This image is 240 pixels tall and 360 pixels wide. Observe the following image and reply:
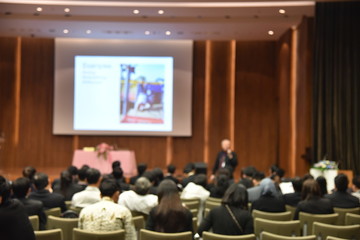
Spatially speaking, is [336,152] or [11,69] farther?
[11,69]

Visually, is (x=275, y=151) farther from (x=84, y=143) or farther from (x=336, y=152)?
(x=84, y=143)

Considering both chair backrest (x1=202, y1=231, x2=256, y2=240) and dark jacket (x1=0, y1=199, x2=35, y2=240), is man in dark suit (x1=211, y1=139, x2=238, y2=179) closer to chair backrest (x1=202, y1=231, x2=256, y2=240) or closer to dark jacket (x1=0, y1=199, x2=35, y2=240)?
chair backrest (x1=202, y1=231, x2=256, y2=240)

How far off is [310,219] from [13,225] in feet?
9.99

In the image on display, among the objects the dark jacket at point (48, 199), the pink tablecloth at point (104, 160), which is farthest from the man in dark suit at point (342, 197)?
the pink tablecloth at point (104, 160)

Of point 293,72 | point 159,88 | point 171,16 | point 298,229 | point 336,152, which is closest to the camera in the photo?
point 298,229

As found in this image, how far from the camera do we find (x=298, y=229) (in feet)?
16.5

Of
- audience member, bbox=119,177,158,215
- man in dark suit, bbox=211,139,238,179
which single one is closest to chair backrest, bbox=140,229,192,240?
audience member, bbox=119,177,158,215

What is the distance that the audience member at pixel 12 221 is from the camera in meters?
3.65

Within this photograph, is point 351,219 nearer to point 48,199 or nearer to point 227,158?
point 48,199

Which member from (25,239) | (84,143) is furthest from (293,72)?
(25,239)

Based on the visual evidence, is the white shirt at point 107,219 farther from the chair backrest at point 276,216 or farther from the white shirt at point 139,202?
the chair backrest at point 276,216

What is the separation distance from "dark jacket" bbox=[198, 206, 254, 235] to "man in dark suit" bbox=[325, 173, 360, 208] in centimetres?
211

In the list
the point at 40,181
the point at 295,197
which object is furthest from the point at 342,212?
the point at 40,181

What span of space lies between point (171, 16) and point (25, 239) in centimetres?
937
